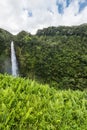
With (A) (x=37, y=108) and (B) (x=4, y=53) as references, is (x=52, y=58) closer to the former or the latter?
(B) (x=4, y=53)

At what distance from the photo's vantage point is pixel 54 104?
401 cm

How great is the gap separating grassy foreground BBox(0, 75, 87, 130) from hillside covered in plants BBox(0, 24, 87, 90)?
18646mm

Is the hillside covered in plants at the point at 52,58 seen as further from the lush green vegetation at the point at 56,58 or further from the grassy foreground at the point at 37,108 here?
the grassy foreground at the point at 37,108

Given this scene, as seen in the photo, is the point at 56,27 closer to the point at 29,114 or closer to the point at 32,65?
the point at 32,65

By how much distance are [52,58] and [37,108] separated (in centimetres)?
2162

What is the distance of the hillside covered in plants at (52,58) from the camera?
23.8 meters

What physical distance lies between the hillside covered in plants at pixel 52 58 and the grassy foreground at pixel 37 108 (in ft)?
61.2

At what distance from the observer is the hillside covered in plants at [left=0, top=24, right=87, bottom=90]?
2384 cm

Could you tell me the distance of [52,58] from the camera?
83.1ft

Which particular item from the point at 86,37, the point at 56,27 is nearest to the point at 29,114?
the point at 86,37

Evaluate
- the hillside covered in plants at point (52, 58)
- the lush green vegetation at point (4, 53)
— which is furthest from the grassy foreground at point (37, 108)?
the lush green vegetation at point (4, 53)

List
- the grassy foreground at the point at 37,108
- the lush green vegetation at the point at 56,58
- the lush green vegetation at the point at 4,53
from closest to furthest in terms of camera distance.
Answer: the grassy foreground at the point at 37,108 → the lush green vegetation at the point at 56,58 → the lush green vegetation at the point at 4,53

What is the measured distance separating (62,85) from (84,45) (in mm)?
5366

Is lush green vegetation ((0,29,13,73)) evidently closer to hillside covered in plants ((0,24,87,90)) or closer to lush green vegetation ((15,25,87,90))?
hillside covered in plants ((0,24,87,90))
